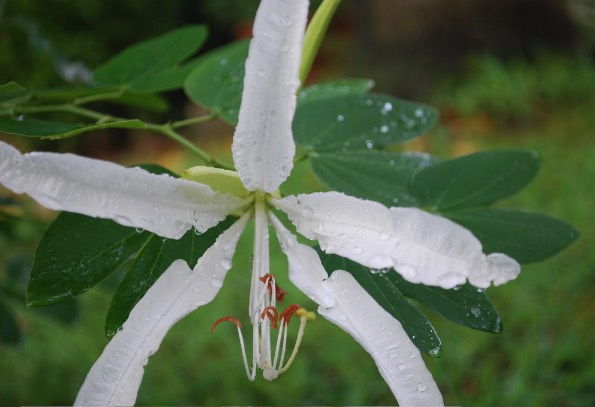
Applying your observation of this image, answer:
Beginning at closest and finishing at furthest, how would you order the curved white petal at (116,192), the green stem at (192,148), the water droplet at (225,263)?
1. the curved white petal at (116,192)
2. the water droplet at (225,263)
3. the green stem at (192,148)

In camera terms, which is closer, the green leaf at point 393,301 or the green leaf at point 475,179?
the green leaf at point 393,301

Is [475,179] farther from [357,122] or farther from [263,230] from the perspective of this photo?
[263,230]

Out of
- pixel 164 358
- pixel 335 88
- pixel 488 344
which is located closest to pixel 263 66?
pixel 335 88

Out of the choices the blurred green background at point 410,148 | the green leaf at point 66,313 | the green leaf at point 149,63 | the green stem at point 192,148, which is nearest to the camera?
the green stem at point 192,148

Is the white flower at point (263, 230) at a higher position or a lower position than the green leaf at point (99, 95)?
lower

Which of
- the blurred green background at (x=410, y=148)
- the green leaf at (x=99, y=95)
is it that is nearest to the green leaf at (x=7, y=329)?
the blurred green background at (x=410, y=148)

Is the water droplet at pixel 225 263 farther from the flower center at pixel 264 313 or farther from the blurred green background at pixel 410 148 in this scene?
the blurred green background at pixel 410 148
